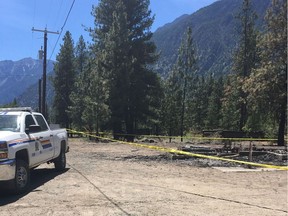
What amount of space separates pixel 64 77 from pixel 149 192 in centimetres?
5651

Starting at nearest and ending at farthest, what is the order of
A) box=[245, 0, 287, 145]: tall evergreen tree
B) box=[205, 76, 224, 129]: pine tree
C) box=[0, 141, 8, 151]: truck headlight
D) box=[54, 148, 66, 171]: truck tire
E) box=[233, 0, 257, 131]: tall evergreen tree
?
box=[0, 141, 8, 151]: truck headlight → box=[54, 148, 66, 171]: truck tire → box=[245, 0, 287, 145]: tall evergreen tree → box=[233, 0, 257, 131]: tall evergreen tree → box=[205, 76, 224, 129]: pine tree

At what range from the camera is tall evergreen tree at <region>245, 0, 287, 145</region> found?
29.8 metres

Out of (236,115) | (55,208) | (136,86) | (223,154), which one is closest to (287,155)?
(223,154)

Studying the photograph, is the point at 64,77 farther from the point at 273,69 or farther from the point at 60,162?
the point at 60,162

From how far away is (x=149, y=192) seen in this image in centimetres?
991

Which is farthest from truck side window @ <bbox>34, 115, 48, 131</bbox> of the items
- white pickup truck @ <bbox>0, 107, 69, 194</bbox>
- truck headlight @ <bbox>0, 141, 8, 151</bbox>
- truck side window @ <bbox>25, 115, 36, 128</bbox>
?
truck headlight @ <bbox>0, 141, 8, 151</bbox>

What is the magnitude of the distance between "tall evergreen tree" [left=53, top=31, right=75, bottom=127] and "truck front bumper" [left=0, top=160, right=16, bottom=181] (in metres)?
53.1

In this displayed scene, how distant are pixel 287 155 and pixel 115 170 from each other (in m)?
9.35

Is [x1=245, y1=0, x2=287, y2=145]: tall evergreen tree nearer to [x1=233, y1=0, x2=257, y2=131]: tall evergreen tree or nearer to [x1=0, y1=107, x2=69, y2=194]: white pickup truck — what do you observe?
[x1=233, y1=0, x2=257, y2=131]: tall evergreen tree

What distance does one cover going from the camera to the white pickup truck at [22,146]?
9.10 m

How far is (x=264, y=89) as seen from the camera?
30.0 meters

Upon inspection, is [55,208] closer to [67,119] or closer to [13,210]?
[13,210]

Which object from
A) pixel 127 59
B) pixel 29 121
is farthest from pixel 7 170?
Result: pixel 127 59

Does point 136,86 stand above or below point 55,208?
above
